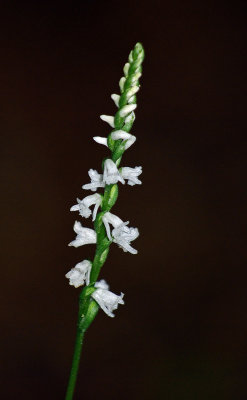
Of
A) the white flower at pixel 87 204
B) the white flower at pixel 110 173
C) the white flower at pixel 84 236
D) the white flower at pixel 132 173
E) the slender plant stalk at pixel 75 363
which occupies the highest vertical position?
the white flower at pixel 132 173

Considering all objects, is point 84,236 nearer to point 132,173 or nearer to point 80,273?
point 80,273

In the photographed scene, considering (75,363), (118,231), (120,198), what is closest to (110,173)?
(118,231)

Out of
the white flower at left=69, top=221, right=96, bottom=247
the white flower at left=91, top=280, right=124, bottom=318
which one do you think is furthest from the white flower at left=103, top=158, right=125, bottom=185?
the white flower at left=91, top=280, right=124, bottom=318

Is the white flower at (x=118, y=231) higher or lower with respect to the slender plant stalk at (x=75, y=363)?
higher

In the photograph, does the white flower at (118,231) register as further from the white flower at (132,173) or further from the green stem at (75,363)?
the green stem at (75,363)

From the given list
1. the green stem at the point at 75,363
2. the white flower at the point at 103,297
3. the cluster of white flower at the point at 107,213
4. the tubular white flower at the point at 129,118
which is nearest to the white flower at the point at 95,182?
the cluster of white flower at the point at 107,213

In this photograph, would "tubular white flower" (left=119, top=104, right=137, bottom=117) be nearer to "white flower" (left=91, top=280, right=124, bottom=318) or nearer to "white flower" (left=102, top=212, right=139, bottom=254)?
"white flower" (left=102, top=212, right=139, bottom=254)
